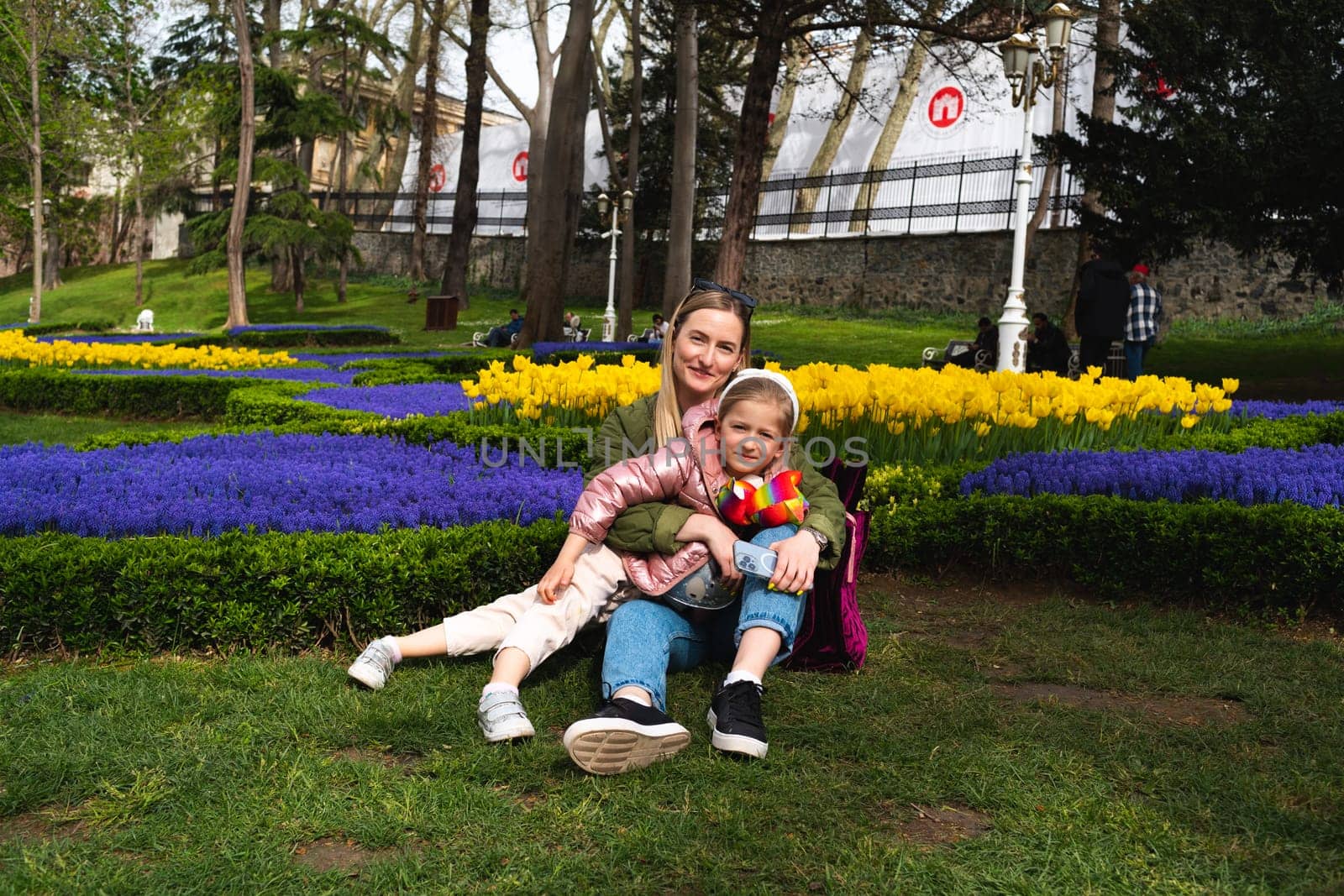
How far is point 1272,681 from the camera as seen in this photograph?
351 centimetres

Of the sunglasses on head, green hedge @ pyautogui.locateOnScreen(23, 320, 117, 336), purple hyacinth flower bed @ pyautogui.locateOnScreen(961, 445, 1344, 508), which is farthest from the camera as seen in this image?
green hedge @ pyautogui.locateOnScreen(23, 320, 117, 336)

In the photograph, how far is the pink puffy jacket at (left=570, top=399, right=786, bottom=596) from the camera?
3289mm

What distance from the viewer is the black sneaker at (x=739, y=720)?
2770 millimetres

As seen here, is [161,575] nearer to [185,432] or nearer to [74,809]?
[74,809]

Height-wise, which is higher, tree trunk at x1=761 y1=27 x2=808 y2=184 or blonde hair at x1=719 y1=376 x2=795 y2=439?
tree trunk at x1=761 y1=27 x2=808 y2=184

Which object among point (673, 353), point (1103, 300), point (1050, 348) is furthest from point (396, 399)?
point (1050, 348)

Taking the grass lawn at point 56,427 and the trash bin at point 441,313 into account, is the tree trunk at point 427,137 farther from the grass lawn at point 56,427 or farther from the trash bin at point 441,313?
the grass lawn at point 56,427

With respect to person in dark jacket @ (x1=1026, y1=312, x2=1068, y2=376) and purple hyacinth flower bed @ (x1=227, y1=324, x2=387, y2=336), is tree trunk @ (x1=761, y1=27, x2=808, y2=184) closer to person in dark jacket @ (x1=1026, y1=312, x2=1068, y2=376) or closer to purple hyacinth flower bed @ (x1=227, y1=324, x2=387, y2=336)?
purple hyacinth flower bed @ (x1=227, y1=324, x2=387, y2=336)

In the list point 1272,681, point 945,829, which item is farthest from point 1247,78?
point 945,829

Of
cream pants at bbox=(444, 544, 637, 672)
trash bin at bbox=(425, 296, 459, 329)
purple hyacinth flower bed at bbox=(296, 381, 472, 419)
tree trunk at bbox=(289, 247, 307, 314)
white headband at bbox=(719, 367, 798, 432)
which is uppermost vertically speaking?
tree trunk at bbox=(289, 247, 307, 314)

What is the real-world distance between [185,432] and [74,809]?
5162 millimetres

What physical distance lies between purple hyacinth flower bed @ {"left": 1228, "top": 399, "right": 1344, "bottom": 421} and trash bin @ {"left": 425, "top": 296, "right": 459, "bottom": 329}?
19.1m

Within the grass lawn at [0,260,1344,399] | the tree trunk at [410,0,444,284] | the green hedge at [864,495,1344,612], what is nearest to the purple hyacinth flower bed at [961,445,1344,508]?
the green hedge at [864,495,1344,612]

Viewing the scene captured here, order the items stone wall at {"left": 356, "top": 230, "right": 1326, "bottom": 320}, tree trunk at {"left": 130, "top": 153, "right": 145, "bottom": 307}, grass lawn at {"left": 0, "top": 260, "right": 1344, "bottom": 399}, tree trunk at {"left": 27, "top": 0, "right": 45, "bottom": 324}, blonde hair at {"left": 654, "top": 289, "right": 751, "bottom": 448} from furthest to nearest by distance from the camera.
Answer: tree trunk at {"left": 130, "top": 153, "right": 145, "bottom": 307} → tree trunk at {"left": 27, "top": 0, "right": 45, "bottom": 324} → stone wall at {"left": 356, "top": 230, "right": 1326, "bottom": 320} → grass lawn at {"left": 0, "top": 260, "right": 1344, "bottom": 399} → blonde hair at {"left": 654, "top": 289, "right": 751, "bottom": 448}
